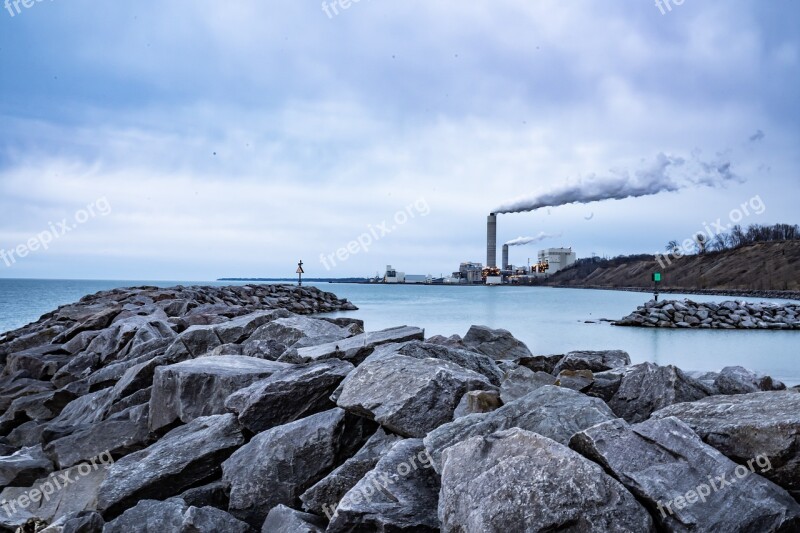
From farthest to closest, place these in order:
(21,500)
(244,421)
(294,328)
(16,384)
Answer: (16,384)
(294,328)
(21,500)
(244,421)

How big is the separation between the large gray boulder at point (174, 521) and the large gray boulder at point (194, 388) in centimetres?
175

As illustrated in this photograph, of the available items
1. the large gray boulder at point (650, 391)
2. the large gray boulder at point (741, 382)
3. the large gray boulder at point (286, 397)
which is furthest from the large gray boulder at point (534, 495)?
the large gray boulder at point (741, 382)

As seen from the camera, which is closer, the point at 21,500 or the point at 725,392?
the point at 725,392

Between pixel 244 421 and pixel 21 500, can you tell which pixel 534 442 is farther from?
pixel 21 500

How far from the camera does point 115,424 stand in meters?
6.09

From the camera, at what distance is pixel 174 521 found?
148 inches

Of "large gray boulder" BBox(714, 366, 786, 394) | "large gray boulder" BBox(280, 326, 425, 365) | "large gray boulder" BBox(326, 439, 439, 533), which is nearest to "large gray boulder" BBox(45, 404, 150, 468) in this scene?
"large gray boulder" BBox(280, 326, 425, 365)

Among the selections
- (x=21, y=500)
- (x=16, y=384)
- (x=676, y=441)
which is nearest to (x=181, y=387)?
(x=21, y=500)

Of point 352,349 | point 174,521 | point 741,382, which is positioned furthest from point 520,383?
point 174,521

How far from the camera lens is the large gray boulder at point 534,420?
3580mm

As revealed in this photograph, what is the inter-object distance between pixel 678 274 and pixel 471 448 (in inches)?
4092

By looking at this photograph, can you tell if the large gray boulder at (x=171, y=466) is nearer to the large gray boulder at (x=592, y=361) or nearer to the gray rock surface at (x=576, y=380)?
the gray rock surface at (x=576, y=380)

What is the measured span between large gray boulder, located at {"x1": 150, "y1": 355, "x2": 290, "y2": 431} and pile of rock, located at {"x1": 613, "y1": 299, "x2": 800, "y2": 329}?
2283 cm

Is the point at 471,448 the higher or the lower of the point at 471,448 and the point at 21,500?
the higher
